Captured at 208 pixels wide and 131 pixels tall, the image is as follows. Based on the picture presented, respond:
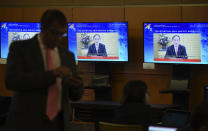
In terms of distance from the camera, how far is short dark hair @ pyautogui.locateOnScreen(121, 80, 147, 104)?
2.83 m

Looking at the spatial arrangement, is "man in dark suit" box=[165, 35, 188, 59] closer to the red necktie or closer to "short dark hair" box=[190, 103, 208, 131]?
the red necktie

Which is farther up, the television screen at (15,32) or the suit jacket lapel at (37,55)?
the television screen at (15,32)

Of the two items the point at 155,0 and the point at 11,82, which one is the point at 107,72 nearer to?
the point at 155,0

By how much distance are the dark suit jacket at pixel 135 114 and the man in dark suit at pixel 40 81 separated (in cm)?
81

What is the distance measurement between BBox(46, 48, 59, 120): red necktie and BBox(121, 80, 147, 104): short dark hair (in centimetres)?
92

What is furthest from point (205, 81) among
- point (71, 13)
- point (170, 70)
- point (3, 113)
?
point (3, 113)

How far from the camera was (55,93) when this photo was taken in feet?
6.73

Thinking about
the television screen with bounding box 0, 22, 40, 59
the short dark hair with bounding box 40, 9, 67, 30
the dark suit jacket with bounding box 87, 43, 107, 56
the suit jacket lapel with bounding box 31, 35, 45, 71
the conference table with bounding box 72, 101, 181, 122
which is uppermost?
the television screen with bounding box 0, 22, 40, 59

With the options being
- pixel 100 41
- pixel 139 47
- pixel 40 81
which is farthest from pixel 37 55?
pixel 139 47

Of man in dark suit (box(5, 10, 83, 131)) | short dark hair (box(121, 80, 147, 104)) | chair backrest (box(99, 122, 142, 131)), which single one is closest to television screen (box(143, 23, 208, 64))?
short dark hair (box(121, 80, 147, 104))

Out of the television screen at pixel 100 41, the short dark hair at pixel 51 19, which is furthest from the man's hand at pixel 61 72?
the television screen at pixel 100 41

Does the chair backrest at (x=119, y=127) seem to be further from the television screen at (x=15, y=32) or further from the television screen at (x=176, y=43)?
the television screen at (x=15, y=32)

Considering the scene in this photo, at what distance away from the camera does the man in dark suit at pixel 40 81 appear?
1.95 meters

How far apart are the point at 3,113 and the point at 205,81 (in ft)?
10.2
